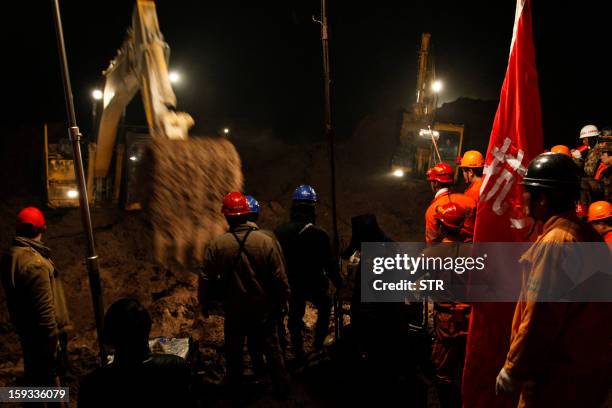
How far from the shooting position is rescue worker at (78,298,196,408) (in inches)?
74.9

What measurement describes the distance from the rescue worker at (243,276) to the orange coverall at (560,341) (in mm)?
2552

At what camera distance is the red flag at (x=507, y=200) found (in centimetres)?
325

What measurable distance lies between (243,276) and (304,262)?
1.23 meters

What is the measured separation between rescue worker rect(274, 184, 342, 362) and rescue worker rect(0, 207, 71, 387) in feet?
9.08

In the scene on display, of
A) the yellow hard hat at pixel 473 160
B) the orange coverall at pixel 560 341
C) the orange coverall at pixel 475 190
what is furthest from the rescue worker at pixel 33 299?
the yellow hard hat at pixel 473 160

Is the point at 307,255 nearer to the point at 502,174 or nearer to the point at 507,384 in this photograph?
the point at 502,174

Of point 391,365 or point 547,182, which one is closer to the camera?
point 547,182

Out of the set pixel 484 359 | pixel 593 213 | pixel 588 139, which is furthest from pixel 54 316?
pixel 588 139

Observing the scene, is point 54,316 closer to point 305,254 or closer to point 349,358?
point 305,254

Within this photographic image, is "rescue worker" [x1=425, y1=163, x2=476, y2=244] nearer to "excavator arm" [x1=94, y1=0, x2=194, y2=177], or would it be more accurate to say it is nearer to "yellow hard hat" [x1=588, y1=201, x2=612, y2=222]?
"yellow hard hat" [x1=588, y1=201, x2=612, y2=222]

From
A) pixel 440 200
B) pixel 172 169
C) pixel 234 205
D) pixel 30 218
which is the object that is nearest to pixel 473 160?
pixel 440 200

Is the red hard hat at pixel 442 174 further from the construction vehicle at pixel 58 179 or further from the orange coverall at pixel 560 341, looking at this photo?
the construction vehicle at pixel 58 179

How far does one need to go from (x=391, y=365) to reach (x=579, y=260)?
8.76 feet

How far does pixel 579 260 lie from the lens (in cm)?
229
